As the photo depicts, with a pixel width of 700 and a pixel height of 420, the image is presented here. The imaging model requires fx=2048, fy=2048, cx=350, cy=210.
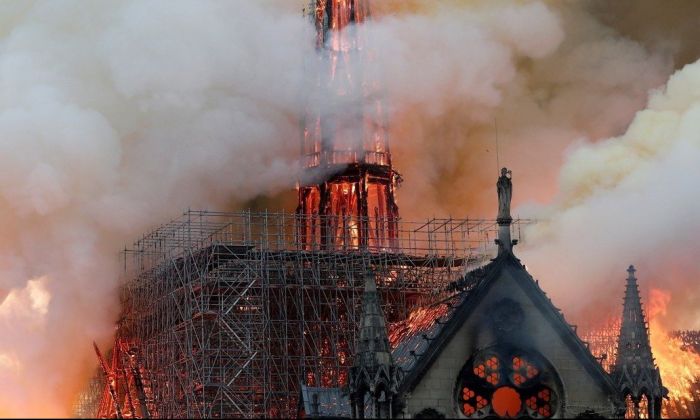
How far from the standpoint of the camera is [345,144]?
13638 centimetres

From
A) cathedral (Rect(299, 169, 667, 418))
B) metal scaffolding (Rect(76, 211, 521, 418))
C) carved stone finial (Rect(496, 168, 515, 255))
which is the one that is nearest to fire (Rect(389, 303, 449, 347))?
cathedral (Rect(299, 169, 667, 418))

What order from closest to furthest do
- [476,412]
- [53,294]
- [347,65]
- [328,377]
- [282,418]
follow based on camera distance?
[476,412], [282,418], [328,377], [53,294], [347,65]

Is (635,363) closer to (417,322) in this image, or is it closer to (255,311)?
(417,322)

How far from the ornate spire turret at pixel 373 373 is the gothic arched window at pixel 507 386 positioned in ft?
10.6

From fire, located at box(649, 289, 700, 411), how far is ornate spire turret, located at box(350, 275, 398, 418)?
40.7 m

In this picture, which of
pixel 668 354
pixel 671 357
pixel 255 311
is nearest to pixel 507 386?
pixel 255 311

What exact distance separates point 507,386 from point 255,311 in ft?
117

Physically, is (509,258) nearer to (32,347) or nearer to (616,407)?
(616,407)

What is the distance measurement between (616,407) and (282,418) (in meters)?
29.0

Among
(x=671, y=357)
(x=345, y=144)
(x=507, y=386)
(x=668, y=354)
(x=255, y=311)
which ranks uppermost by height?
(x=345, y=144)

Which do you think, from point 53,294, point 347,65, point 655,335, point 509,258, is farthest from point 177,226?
point 509,258

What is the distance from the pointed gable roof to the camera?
278 ft

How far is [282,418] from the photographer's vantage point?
110312mm

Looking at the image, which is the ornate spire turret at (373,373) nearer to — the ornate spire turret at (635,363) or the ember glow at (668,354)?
the ornate spire turret at (635,363)
